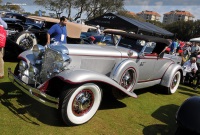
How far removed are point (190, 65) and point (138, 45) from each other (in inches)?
151

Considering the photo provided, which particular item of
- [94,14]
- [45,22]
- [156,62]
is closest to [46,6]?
[94,14]

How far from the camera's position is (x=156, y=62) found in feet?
17.7

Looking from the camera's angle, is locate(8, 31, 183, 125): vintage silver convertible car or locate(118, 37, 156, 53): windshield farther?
locate(118, 37, 156, 53): windshield

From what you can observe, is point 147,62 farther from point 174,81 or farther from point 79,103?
point 79,103

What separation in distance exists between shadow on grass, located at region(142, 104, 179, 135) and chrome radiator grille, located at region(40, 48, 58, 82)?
185 centimetres

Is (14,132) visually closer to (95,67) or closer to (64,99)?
(64,99)

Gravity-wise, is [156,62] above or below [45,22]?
below

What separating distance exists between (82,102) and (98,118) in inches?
22.3

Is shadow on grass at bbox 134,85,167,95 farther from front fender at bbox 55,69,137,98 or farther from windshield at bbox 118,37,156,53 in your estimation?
front fender at bbox 55,69,137,98

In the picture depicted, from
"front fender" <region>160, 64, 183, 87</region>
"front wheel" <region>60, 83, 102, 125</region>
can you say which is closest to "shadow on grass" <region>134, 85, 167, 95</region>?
"front fender" <region>160, 64, 183, 87</region>

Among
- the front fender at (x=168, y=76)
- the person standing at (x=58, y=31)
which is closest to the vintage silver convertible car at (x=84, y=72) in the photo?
the front fender at (x=168, y=76)

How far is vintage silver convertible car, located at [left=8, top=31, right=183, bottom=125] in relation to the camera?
11.1ft

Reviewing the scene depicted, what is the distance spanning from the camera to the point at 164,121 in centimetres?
428

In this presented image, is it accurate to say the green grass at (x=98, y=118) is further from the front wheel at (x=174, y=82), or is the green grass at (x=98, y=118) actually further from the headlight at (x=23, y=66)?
the front wheel at (x=174, y=82)
